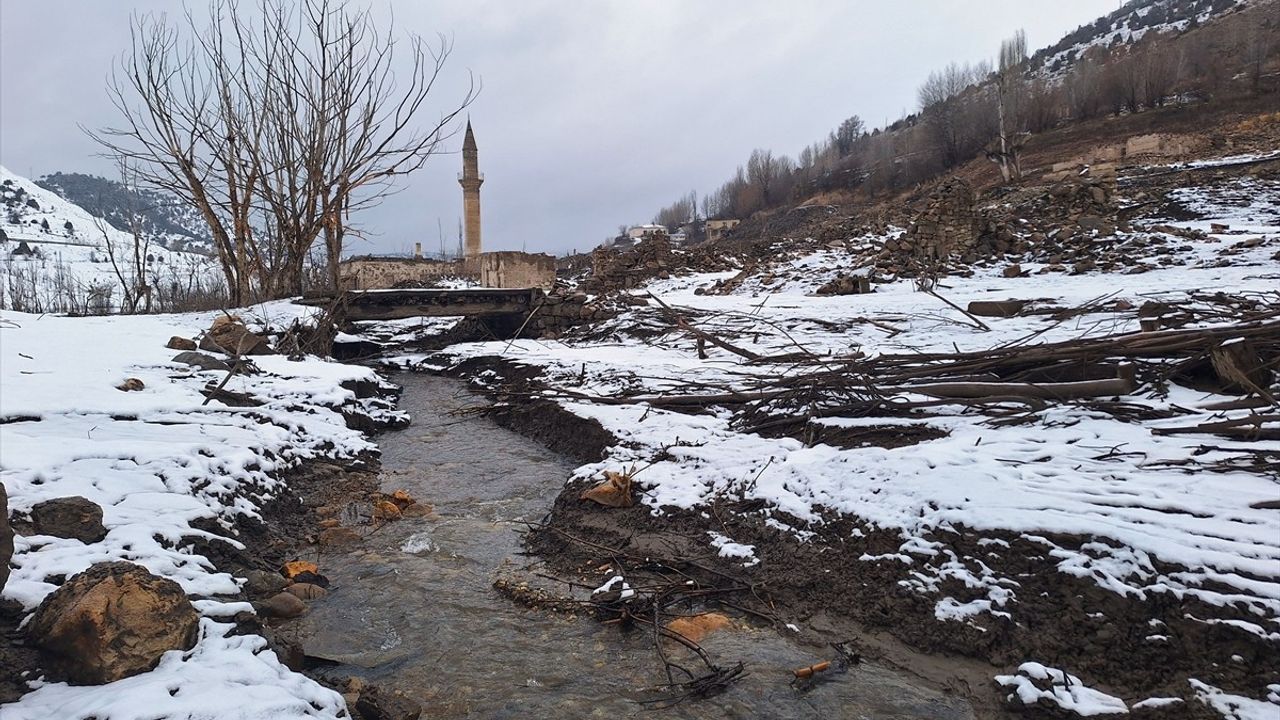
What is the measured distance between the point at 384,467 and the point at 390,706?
4.05 meters

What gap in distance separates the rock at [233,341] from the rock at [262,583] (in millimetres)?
5775

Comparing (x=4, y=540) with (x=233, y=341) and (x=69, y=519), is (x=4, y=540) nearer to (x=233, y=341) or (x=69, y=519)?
(x=69, y=519)

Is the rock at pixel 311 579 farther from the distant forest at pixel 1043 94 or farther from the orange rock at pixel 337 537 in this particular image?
the distant forest at pixel 1043 94

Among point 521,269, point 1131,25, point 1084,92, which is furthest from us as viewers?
point 1131,25

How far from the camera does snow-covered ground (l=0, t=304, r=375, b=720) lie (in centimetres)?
234

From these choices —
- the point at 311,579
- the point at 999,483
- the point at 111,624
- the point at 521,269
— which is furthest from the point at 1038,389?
the point at 521,269

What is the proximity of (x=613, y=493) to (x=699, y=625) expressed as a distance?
1.64 metres

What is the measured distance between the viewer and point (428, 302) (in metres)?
14.1

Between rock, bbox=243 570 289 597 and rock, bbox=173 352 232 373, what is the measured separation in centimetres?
491

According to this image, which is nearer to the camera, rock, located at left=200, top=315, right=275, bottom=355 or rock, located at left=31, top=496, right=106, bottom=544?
rock, located at left=31, top=496, right=106, bottom=544

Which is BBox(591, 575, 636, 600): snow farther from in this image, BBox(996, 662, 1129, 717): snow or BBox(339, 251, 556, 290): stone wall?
BBox(339, 251, 556, 290): stone wall

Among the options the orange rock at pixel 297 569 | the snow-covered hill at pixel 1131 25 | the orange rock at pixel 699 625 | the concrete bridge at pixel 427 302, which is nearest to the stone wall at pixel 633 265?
the concrete bridge at pixel 427 302

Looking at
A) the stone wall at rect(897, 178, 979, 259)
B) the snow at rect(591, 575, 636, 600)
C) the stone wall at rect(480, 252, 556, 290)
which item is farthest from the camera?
the stone wall at rect(480, 252, 556, 290)

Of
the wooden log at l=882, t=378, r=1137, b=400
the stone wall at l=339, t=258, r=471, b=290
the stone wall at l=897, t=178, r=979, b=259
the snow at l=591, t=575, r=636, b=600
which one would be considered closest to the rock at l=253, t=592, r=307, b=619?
the snow at l=591, t=575, r=636, b=600
